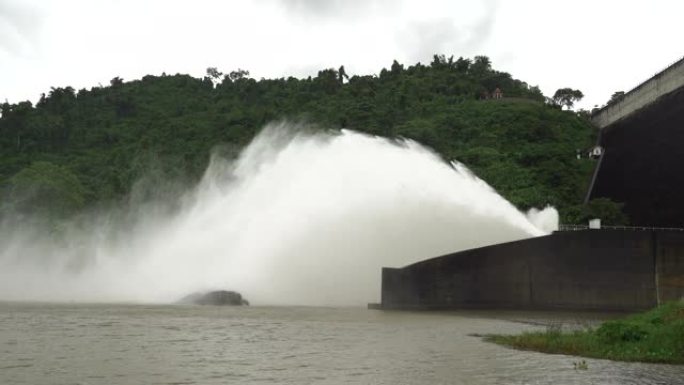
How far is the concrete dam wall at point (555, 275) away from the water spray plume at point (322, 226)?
3882 mm

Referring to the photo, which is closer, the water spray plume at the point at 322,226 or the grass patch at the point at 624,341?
the grass patch at the point at 624,341

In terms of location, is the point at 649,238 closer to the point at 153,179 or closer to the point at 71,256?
the point at 71,256

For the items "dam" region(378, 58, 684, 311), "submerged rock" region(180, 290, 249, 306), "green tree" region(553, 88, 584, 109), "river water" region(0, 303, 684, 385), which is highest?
"green tree" region(553, 88, 584, 109)

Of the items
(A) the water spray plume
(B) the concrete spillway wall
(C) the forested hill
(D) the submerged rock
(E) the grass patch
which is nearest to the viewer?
(E) the grass patch

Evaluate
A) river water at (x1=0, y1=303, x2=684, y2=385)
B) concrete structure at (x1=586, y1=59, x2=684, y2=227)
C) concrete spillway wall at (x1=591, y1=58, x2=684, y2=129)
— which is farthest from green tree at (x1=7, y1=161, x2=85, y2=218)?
concrete spillway wall at (x1=591, y1=58, x2=684, y2=129)

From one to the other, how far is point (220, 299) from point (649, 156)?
2121 inches

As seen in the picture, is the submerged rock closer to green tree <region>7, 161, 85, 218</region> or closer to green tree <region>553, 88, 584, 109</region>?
green tree <region>7, 161, 85, 218</region>

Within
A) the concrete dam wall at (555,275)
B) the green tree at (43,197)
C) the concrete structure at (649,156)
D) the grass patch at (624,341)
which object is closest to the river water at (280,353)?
the grass patch at (624,341)

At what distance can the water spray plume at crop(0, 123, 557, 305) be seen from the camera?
121 feet

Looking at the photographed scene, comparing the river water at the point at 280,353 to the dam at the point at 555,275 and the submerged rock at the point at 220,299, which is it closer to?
the dam at the point at 555,275

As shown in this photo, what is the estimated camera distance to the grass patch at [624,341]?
17.3 meters

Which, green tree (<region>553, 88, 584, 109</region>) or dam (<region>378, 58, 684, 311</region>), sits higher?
green tree (<region>553, 88, 584, 109</region>)

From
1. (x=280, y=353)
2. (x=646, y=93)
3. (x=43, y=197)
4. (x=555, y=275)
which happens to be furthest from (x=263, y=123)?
(x=280, y=353)

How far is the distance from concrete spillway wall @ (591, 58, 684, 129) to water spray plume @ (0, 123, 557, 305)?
3620cm
